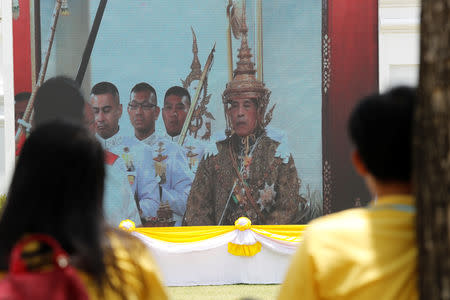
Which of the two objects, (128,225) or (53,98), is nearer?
(128,225)

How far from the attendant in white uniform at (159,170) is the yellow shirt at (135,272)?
7.51 metres

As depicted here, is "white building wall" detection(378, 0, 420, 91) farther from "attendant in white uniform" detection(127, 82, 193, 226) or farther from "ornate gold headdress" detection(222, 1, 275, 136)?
"attendant in white uniform" detection(127, 82, 193, 226)

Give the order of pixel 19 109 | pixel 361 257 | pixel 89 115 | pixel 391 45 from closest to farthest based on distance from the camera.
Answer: pixel 361 257 → pixel 19 109 → pixel 89 115 → pixel 391 45

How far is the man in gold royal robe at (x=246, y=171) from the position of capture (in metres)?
9.09

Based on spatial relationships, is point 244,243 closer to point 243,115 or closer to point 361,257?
point 243,115

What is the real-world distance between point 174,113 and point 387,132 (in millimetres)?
7823

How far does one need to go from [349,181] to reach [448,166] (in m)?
7.91

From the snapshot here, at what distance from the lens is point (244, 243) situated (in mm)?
8789

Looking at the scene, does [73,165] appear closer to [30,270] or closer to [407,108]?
[30,270]

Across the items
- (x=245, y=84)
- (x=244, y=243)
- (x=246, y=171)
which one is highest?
(x=245, y=84)

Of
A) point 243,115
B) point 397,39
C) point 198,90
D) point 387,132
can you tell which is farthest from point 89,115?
point 387,132

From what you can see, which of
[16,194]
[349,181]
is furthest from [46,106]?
[16,194]

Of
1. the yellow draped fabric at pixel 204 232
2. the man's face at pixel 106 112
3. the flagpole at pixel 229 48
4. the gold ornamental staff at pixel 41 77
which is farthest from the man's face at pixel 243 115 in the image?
A: the gold ornamental staff at pixel 41 77

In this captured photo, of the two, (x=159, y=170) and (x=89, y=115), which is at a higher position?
(x=89, y=115)
